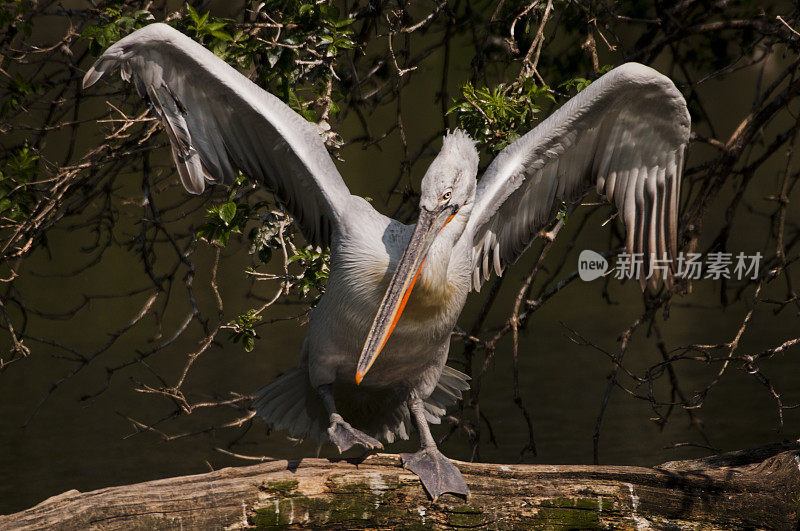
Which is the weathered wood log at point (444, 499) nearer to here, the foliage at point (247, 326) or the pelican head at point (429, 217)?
the pelican head at point (429, 217)

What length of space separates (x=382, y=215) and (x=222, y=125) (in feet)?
2.07

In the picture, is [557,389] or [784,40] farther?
[557,389]

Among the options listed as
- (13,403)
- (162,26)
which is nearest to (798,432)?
(162,26)

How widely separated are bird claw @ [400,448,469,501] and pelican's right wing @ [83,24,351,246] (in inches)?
33.3

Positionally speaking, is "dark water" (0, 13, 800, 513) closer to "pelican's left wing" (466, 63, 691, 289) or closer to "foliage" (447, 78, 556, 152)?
"pelican's left wing" (466, 63, 691, 289)

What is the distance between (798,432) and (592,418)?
57.0 inches

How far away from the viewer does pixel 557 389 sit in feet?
24.4

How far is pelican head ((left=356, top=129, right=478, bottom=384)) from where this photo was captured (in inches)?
110

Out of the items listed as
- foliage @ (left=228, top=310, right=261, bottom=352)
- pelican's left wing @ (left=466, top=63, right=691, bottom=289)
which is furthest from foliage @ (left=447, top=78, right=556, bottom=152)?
foliage @ (left=228, top=310, right=261, bottom=352)

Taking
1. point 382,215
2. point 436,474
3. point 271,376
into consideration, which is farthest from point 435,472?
point 271,376

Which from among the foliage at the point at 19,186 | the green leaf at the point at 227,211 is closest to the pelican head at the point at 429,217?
the green leaf at the point at 227,211

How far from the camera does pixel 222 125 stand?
10.3 ft

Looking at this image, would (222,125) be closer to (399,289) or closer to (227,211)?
(227,211)

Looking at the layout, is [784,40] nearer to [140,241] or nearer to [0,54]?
[140,241]
